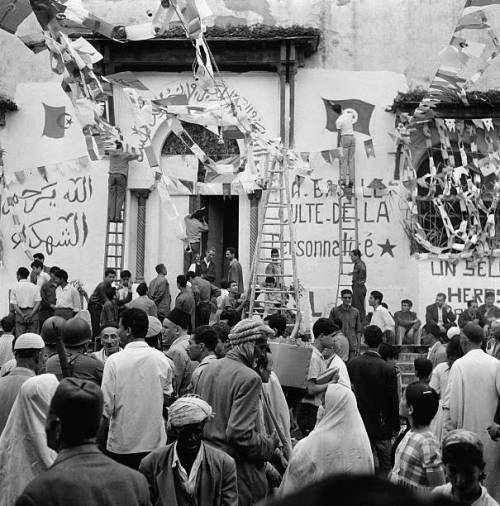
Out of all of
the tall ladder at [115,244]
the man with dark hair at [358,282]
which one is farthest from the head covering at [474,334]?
the tall ladder at [115,244]

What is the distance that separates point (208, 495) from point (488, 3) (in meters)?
13.3

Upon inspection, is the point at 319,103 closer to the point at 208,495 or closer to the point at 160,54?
the point at 160,54

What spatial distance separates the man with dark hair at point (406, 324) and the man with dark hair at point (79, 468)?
15.3 meters

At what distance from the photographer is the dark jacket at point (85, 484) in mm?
3506

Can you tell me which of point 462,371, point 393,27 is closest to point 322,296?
point 393,27

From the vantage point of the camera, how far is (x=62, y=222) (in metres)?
21.3

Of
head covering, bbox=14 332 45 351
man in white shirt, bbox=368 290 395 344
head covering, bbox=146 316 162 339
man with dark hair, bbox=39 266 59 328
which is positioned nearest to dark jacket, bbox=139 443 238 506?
head covering, bbox=14 332 45 351

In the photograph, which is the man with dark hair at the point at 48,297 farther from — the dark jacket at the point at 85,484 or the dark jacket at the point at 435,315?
the dark jacket at the point at 85,484

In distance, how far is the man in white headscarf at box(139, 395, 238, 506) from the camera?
4.98 m

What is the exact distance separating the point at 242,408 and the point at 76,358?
127 cm

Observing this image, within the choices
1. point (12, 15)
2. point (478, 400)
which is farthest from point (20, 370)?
point (12, 15)

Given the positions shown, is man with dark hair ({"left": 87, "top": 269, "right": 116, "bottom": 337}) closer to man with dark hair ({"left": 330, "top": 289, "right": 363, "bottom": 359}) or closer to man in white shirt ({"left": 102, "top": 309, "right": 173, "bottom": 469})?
man with dark hair ({"left": 330, "top": 289, "right": 363, "bottom": 359})

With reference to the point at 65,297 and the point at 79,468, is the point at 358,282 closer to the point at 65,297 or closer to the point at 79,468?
the point at 65,297

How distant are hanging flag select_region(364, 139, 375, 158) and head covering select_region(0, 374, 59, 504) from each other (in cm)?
1607
